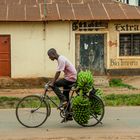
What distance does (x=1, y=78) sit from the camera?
26.0 metres

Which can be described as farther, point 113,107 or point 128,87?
point 128,87

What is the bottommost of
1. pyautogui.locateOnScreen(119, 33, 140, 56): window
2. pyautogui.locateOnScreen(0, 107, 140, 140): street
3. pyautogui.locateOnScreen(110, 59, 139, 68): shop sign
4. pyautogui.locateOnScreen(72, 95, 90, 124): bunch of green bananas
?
pyautogui.locateOnScreen(0, 107, 140, 140): street

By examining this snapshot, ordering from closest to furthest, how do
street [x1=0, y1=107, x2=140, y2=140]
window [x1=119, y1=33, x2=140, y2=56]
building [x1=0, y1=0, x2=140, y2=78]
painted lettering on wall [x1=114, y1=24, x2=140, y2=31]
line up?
street [x1=0, y1=107, x2=140, y2=140] → building [x1=0, y1=0, x2=140, y2=78] → painted lettering on wall [x1=114, y1=24, x2=140, y2=31] → window [x1=119, y1=33, x2=140, y2=56]

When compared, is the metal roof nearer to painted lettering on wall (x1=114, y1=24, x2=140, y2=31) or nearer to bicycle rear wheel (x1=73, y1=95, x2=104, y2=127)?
painted lettering on wall (x1=114, y1=24, x2=140, y2=31)

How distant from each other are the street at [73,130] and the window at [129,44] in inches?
542

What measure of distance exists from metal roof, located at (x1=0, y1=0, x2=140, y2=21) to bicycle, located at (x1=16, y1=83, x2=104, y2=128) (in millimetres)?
14170

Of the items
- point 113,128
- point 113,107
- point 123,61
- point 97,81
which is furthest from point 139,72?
point 113,128

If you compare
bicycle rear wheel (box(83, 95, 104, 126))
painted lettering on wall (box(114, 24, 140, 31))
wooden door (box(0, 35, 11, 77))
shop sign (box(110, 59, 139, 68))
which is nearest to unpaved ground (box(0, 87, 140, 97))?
wooden door (box(0, 35, 11, 77))

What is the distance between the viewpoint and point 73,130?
11594mm

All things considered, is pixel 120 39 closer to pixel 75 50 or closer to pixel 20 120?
pixel 75 50

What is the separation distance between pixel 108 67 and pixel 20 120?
15.3m

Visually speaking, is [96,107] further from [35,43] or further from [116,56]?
[116,56]

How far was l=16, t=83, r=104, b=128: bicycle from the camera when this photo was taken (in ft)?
39.1

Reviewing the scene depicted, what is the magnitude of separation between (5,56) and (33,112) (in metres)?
14.8
